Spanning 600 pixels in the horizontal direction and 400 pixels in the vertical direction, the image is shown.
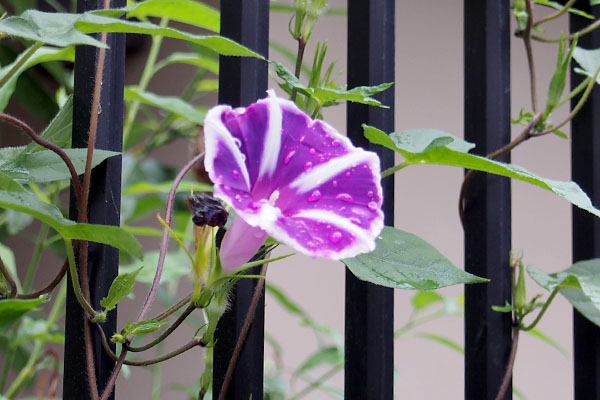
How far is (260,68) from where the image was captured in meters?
0.61

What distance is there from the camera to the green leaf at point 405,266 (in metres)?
0.50

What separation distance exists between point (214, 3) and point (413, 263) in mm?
1374

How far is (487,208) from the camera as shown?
755mm

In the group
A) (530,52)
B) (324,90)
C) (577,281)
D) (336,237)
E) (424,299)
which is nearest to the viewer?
(336,237)

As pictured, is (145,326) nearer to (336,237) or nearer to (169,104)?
(336,237)

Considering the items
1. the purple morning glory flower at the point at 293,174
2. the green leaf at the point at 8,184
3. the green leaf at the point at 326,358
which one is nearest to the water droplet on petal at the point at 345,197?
the purple morning glory flower at the point at 293,174

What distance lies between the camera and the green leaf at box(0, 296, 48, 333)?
0.50m

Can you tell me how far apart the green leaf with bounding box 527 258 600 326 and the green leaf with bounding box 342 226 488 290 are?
0.23 m

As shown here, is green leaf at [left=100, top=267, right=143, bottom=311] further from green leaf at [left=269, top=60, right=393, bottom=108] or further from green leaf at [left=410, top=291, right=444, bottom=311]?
green leaf at [left=410, top=291, right=444, bottom=311]

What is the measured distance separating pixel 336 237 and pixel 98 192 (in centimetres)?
26

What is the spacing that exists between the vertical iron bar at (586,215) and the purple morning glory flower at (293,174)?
0.53m

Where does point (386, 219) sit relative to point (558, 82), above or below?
below

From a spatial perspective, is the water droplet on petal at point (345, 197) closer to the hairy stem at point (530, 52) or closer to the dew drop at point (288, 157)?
the dew drop at point (288, 157)

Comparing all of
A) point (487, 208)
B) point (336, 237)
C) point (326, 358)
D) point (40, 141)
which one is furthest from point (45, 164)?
point (326, 358)
